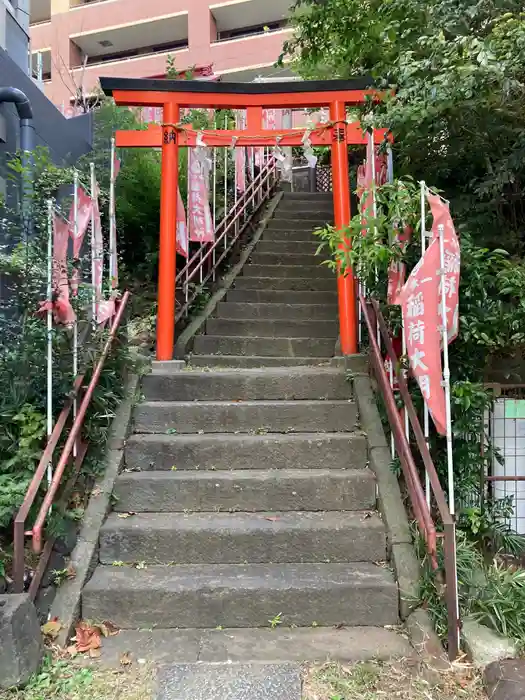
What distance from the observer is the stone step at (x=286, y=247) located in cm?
855

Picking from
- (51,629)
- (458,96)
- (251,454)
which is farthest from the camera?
(251,454)

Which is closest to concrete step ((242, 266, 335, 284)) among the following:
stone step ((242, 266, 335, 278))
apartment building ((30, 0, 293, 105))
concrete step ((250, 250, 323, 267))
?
stone step ((242, 266, 335, 278))

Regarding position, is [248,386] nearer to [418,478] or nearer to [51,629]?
[418,478]

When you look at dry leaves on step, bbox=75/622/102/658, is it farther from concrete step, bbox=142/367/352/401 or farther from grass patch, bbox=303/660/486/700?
concrete step, bbox=142/367/352/401

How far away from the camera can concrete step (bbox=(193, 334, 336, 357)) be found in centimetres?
635

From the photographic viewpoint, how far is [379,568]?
3.64 metres

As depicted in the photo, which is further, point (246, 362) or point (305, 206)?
point (305, 206)

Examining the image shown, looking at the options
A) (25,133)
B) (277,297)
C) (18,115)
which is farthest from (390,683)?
(18,115)

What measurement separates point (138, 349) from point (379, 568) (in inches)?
148

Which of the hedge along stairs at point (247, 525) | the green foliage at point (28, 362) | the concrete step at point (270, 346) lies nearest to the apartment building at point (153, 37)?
the concrete step at point (270, 346)

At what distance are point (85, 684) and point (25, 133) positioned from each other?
5004mm

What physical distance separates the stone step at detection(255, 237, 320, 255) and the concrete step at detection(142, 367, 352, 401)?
3739mm

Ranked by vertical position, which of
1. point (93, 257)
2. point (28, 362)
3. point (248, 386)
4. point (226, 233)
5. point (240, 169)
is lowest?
point (248, 386)

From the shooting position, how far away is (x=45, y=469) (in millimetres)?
3535
